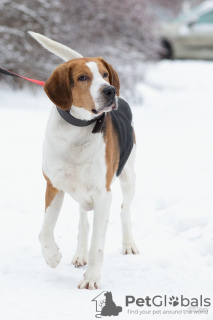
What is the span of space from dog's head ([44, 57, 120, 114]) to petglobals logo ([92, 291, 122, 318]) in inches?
42.9

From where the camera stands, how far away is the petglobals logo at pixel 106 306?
3021 mm

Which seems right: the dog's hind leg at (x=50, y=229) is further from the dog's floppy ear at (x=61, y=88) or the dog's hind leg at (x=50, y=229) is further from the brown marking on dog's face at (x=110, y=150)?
the dog's floppy ear at (x=61, y=88)

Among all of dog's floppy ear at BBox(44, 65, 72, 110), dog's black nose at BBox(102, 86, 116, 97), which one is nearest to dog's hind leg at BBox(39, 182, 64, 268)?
dog's floppy ear at BBox(44, 65, 72, 110)

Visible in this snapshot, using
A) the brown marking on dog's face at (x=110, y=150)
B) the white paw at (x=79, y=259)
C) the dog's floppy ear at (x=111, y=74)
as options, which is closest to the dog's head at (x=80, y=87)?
the dog's floppy ear at (x=111, y=74)

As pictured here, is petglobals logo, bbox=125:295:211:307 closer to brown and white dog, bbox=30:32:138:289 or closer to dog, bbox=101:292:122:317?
dog, bbox=101:292:122:317

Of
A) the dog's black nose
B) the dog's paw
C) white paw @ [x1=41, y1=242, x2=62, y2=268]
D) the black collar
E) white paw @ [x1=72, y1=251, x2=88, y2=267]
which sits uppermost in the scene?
the dog's black nose

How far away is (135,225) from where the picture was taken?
505cm

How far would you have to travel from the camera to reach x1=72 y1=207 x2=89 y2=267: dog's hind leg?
4043mm

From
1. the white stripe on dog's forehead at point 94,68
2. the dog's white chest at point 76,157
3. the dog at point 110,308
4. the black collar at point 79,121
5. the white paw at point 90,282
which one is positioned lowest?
the dog at point 110,308

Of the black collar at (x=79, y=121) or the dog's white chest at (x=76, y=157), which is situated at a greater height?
the black collar at (x=79, y=121)

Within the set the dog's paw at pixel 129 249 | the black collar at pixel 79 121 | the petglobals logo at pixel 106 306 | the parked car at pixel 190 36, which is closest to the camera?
the petglobals logo at pixel 106 306

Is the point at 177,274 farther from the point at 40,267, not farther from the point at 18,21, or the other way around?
the point at 18,21

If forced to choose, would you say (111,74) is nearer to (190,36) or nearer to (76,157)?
(76,157)

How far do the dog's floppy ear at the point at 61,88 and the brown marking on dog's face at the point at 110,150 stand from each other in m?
0.38
